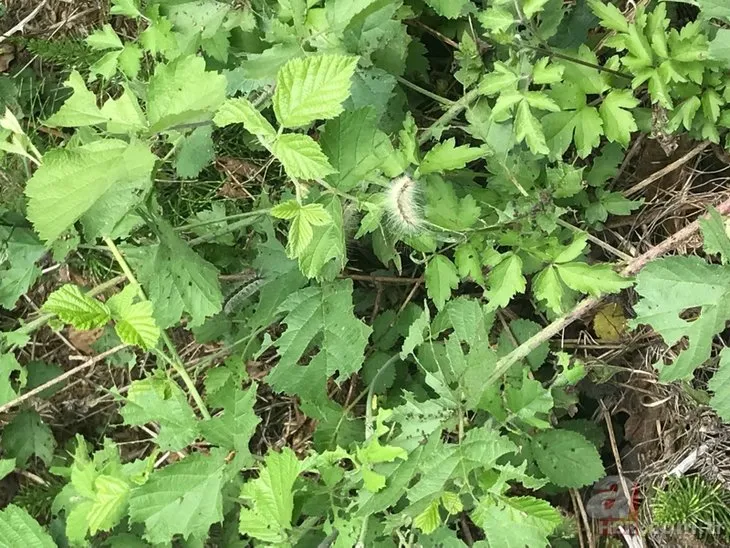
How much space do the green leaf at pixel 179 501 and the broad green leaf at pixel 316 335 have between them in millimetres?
318

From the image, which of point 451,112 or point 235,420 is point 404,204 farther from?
point 235,420

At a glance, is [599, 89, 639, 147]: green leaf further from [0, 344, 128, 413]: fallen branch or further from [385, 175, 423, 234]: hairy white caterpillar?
[0, 344, 128, 413]: fallen branch

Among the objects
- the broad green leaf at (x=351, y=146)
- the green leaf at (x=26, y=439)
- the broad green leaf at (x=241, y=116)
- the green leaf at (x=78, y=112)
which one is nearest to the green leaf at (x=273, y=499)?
the broad green leaf at (x=351, y=146)

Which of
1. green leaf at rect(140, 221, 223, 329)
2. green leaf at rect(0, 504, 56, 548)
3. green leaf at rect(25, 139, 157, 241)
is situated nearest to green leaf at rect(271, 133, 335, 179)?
green leaf at rect(25, 139, 157, 241)

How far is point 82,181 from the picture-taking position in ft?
4.83

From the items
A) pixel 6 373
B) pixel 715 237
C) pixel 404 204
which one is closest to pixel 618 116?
pixel 715 237

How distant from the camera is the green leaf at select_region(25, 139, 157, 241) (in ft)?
4.74

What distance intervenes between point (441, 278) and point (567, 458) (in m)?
0.66

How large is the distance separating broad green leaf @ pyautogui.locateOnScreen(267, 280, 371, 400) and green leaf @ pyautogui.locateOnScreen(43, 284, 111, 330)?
18.3 inches

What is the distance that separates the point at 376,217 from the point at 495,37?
1.61 ft

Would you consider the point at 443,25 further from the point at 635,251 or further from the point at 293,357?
the point at 293,357

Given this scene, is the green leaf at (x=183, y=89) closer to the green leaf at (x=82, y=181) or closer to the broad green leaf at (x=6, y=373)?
the green leaf at (x=82, y=181)

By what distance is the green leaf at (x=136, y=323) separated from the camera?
1763 mm

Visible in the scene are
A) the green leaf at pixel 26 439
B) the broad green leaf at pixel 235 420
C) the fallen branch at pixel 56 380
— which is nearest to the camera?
the broad green leaf at pixel 235 420
